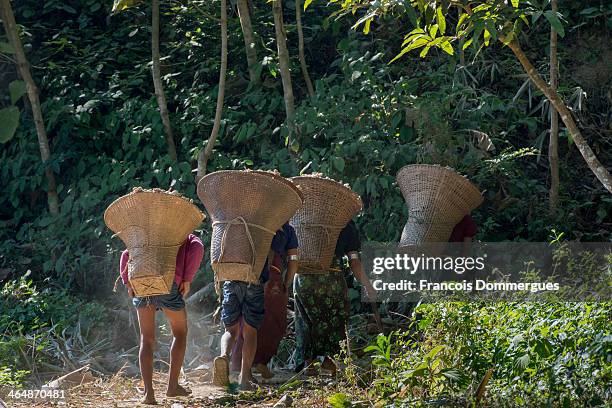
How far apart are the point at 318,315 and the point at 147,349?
156 centimetres

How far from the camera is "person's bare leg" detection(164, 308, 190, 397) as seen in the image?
713 centimetres

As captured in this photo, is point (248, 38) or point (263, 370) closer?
point (263, 370)

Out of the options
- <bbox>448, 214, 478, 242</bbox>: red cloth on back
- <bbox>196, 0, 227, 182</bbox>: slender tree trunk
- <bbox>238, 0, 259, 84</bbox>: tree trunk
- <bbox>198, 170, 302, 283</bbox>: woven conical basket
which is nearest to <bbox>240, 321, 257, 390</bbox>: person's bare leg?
<bbox>198, 170, 302, 283</bbox>: woven conical basket

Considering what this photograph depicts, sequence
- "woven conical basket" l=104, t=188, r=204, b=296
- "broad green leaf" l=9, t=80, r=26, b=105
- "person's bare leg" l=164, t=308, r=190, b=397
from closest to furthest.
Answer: "woven conical basket" l=104, t=188, r=204, b=296
"person's bare leg" l=164, t=308, r=190, b=397
"broad green leaf" l=9, t=80, r=26, b=105

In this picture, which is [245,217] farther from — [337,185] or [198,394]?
[198,394]

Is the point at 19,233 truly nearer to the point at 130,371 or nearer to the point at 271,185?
the point at 130,371

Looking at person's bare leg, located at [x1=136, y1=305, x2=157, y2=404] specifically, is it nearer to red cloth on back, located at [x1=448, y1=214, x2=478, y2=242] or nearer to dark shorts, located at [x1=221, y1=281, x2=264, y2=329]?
dark shorts, located at [x1=221, y1=281, x2=264, y2=329]

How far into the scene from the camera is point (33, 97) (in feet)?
37.2

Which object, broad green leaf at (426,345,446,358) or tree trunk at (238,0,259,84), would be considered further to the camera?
tree trunk at (238,0,259,84)

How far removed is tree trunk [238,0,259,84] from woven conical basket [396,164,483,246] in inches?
133

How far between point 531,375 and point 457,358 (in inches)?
23.5

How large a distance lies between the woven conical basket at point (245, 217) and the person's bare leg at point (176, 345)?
37cm

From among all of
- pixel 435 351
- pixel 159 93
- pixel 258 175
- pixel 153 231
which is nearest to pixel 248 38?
pixel 159 93

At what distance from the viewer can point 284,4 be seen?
41.2 ft
